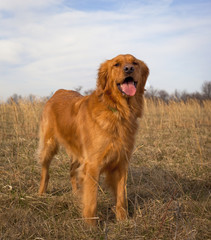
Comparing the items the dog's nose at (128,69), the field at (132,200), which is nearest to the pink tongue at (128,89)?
the dog's nose at (128,69)

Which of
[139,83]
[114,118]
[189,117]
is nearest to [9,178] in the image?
[114,118]

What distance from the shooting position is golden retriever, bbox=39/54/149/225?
232 centimetres

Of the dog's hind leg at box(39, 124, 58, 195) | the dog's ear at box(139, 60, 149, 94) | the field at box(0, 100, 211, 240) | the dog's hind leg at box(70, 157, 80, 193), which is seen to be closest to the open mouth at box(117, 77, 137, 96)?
the dog's ear at box(139, 60, 149, 94)


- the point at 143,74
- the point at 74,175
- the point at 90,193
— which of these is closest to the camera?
the point at 90,193

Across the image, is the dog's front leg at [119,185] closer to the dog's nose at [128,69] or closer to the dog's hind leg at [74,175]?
the dog's hind leg at [74,175]

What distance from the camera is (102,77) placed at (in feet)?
8.47

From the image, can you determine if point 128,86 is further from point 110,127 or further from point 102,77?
point 110,127

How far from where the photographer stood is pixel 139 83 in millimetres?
2633

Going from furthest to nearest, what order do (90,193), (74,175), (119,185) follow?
(74,175), (119,185), (90,193)

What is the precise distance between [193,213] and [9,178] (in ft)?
7.50

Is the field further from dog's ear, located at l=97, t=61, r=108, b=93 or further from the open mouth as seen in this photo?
dog's ear, located at l=97, t=61, r=108, b=93

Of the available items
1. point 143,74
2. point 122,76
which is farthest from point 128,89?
point 143,74

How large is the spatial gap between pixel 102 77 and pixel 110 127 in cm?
58

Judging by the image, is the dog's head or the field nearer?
the field
